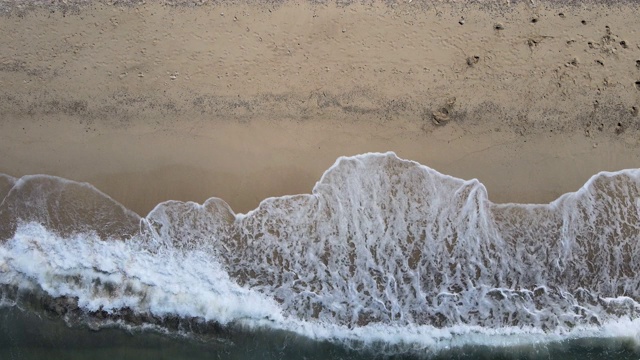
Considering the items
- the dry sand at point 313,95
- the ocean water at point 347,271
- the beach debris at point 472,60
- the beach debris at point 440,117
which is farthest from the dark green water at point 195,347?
the beach debris at point 472,60

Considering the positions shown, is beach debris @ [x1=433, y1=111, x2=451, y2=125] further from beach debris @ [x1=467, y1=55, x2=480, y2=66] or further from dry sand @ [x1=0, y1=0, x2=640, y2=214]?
beach debris @ [x1=467, y1=55, x2=480, y2=66]

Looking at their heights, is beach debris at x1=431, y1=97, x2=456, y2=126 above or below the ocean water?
above

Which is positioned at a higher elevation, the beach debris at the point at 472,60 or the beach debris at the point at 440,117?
the beach debris at the point at 472,60

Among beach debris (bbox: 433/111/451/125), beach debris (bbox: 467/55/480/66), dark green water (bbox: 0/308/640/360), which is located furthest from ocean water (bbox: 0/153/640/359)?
beach debris (bbox: 467/55/480/66)

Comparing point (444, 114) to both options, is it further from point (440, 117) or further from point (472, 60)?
point (472, 60)

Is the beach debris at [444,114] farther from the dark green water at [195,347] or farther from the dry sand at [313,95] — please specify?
the dark green water at [195,347]

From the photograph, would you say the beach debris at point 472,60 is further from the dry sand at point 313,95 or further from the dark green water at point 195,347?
the dark green water at point 195,347

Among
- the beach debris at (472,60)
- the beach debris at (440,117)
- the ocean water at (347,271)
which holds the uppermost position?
the beach debris at (472,60)
